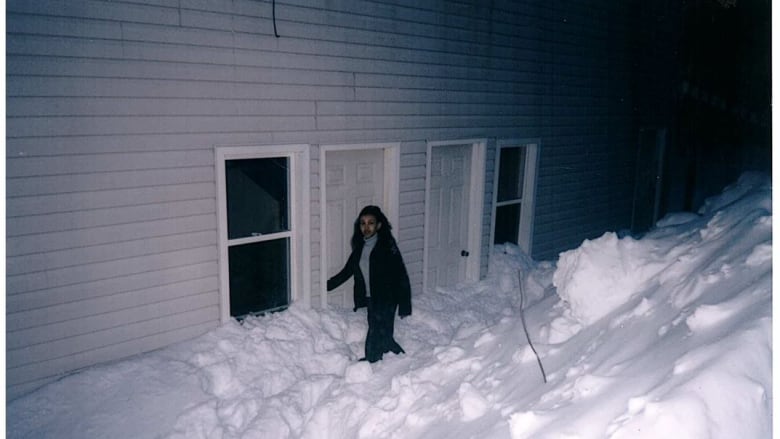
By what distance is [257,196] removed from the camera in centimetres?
661

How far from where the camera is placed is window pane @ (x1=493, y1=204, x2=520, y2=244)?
9.61 meters

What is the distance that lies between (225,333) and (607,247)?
3.95m

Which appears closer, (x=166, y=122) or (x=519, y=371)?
(x=519, y=371)

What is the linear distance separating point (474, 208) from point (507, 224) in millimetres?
1154

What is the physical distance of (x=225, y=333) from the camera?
6.36 metres

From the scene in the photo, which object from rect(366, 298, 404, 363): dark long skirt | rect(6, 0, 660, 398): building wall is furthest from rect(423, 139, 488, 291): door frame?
rect(366, 298, 404, 363): dark long skirt

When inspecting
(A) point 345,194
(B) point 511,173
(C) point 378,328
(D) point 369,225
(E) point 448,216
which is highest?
(B) point 511,173

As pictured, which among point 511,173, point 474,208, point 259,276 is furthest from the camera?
point 511,173

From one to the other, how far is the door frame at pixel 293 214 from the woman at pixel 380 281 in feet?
2.49

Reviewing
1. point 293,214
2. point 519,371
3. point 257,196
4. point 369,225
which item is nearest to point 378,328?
point 369,225

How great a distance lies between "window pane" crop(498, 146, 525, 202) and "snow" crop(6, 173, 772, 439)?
2955 mm

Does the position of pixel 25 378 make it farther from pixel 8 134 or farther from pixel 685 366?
pixel 685 366

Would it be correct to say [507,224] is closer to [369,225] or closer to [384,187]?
[384,187]

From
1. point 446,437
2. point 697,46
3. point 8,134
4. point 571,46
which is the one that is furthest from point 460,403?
point 697,46
